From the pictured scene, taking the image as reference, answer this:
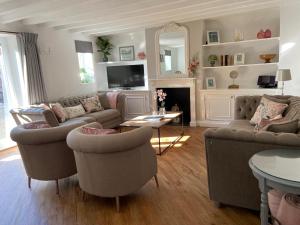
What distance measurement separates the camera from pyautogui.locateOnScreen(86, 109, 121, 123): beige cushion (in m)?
5.04

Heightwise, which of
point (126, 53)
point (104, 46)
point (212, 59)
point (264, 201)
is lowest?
point (264, 201)

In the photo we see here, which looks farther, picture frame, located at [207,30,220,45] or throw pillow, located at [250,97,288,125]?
picture frame, located at [207,30,220,45]

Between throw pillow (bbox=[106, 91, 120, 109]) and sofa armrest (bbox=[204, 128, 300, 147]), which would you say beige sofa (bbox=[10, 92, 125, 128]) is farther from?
sofa armrest (bbox=[204, 128, 300, 147])

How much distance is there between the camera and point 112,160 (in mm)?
2311

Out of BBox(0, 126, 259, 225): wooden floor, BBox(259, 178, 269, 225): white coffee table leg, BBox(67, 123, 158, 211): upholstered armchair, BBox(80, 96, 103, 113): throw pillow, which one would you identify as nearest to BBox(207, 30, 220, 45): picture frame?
BBox(80, 96, 103, 113): throw pillow

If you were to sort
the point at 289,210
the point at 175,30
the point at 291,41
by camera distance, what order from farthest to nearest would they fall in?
the point at 175,30, the point at 291,41, the point at 289,210

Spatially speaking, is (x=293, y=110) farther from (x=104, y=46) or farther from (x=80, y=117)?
(x=104, y=46)

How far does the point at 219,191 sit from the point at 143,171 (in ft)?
2.55

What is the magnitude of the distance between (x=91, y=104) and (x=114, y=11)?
7.08ft

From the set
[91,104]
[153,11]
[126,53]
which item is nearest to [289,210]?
[153,11]

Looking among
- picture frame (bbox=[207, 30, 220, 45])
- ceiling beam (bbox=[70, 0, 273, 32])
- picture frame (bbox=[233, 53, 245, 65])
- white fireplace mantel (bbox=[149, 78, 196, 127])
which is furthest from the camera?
white fireplace mantel (bbox=[149, 78, 196, 127])

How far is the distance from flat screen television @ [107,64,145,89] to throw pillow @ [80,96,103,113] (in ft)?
3.47

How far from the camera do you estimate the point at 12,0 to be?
331cm

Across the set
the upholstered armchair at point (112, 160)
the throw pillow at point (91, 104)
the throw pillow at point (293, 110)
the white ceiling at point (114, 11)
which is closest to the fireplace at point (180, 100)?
the throw pillow at point (91, 104)
